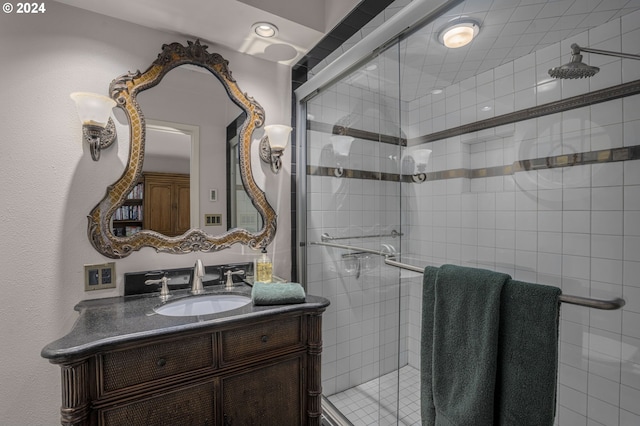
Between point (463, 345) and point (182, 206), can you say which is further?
point (182, 206)

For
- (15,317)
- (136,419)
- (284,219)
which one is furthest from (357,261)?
(15,317)

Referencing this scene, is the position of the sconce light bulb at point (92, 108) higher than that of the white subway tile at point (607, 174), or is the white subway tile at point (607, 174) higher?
the sconce light bulb at point (92, 108)

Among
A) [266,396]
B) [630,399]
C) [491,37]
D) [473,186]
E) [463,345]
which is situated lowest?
[266,396]

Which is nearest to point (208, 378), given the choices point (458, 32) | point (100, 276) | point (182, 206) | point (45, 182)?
point (100, 276)

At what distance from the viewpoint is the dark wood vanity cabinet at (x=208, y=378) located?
99cm

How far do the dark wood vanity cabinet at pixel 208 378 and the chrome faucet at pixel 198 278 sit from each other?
0.46 m

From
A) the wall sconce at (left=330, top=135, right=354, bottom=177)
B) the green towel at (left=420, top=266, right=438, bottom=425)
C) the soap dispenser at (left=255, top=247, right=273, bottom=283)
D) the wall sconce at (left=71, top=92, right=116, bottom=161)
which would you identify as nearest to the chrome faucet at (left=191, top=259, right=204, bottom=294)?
the soap dispenser at (left=255, top=247, right=273, bottom=283)

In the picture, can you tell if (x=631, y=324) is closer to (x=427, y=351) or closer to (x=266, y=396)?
(x=427, y=351)

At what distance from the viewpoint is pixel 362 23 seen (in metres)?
1.61

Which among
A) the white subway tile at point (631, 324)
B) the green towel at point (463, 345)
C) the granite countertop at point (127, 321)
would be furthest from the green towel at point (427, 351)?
the white subway tile at point (631, 324)

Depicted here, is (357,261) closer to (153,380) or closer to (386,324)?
(386,324)

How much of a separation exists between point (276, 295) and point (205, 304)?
0.45 meters

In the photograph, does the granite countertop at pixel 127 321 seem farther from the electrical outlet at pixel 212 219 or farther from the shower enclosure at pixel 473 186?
the shower enclosure at pixel 473 186

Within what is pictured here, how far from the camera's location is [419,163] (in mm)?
1585
